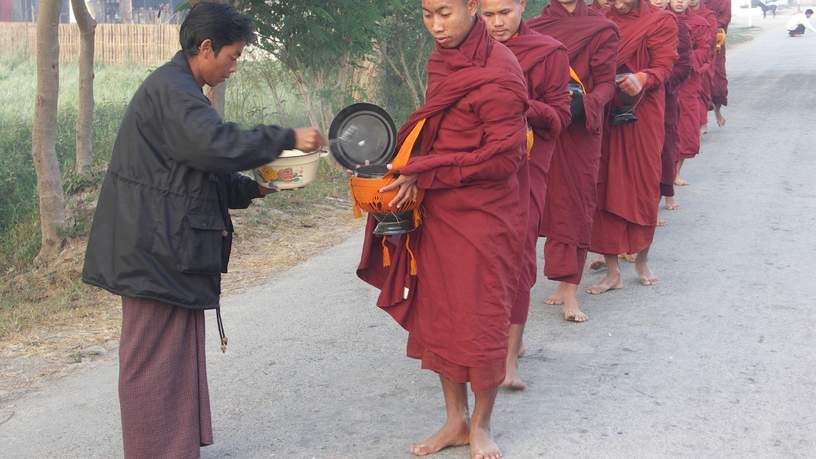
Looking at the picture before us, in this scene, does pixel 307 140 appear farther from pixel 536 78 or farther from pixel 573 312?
pixel 573 312

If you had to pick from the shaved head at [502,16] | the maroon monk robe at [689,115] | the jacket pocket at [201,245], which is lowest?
the maroon monk robe at [689,115]

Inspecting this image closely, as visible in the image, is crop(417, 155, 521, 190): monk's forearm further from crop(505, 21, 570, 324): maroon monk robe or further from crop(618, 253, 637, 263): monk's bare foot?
crop(618, 253, 637, 263): monk's bare foot

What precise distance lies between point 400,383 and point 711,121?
11.6 meters

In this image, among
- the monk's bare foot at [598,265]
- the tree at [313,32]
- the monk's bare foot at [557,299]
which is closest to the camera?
the monk's bare foot at [557,299]

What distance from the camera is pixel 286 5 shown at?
938 cm

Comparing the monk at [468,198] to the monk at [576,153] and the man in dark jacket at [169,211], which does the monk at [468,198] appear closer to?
the man in dark jacket at [169,211]

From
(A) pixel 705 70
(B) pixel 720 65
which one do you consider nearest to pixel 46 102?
(A) pixel 705 70

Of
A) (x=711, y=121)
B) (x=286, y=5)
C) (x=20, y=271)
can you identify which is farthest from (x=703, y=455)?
(x=711, y=121)

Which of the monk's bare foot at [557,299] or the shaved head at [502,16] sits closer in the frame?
the shaved head at [502,16]

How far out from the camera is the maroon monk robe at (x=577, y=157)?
19.0 ft

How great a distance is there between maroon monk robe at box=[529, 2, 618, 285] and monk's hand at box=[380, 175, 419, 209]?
1.99 m

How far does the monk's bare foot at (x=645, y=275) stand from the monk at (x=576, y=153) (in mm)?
1138

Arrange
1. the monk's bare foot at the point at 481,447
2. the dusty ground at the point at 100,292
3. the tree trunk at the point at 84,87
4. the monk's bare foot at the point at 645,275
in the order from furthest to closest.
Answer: the tree trunk at the point at 84,87 < the monk's bare foot at the point at 645,275 < the dusty ground at the point at 100,292 < the monk's bare foot at the point at 481,447

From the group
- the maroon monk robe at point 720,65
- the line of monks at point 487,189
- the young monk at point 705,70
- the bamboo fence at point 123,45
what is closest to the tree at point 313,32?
the young monk at point 705,70
